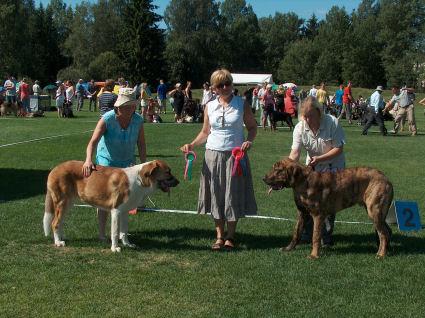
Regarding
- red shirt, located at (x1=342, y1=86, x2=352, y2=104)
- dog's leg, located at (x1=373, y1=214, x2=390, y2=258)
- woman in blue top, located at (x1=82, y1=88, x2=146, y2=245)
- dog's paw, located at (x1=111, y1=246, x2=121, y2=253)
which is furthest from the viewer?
red shirt, located at (x1=342, y1=86, x2=352, y2=104)

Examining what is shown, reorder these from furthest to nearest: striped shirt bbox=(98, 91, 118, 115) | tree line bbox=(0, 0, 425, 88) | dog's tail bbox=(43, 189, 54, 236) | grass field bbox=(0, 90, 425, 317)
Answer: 1. tree line bbox=(0, 0, 425, 88)
2. striped shirt bbox=(98, 91, 118, 115)
3. dog's tail bbox=(43, 189, 54, 236)
4. grass field bbox=(0, 90, 425, 317)

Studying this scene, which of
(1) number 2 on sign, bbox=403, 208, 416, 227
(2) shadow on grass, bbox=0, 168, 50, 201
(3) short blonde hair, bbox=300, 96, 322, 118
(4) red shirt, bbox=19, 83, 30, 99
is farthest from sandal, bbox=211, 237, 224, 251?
(4) red shirt, bbox=19, 83, 30, 99

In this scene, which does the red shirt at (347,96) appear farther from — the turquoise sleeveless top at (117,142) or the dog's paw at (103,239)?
the dog's paw at (103,239)

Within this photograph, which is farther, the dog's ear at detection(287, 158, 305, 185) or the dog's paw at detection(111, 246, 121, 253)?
the dog's paw at detection(111, 246, 121, 253)

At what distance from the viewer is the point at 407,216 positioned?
7016mm

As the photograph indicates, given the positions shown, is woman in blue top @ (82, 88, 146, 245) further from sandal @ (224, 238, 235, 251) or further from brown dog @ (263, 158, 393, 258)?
brown dog @ (263, 158, 393, 258)

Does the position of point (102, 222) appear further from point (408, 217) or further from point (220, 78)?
point (408, 217)

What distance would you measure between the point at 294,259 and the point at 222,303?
1469 millimetres

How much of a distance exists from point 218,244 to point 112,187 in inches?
50.7

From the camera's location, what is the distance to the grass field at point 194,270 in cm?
459

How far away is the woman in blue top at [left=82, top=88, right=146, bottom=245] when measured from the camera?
20.4 feet

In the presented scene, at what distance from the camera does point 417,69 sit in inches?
2980

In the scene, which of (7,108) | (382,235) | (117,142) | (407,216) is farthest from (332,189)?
(7,108)

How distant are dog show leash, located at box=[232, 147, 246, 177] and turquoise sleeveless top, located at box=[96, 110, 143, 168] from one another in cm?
116
